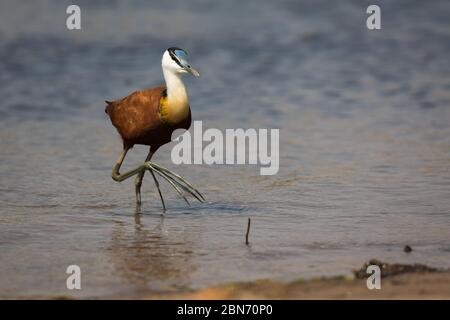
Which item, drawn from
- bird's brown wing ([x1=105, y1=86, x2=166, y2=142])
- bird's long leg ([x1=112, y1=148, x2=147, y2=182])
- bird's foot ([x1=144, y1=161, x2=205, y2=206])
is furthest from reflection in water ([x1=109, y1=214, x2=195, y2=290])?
bird's brown wing ([x1=105, y1=86, x2=166, y2=142])

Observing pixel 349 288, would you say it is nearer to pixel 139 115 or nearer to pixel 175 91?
pixel 175 91

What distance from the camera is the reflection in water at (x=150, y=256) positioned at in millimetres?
6340

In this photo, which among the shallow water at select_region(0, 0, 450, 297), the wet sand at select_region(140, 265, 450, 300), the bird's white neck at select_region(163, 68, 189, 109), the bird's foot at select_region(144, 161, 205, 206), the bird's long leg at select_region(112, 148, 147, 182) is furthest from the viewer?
the bird's long leg at select_region(112, 148, 147, 182)

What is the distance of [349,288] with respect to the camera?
595cm

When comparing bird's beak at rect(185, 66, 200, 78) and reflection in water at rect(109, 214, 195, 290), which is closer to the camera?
reflection in water at rect(109, 214, 195, 290)

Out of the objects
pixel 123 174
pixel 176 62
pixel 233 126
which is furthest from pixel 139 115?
pixel 233 126

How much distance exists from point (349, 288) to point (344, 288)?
1.2 inches

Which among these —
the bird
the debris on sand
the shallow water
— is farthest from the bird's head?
the debris on sand

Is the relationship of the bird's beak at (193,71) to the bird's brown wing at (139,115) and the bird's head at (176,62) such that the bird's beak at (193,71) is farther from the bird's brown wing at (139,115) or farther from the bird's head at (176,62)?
the bird's brown wing at (139,115)

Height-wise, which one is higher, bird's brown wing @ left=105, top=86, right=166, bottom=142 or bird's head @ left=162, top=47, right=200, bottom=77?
bird's head @ left=162, top=47, right=200, bottom=77

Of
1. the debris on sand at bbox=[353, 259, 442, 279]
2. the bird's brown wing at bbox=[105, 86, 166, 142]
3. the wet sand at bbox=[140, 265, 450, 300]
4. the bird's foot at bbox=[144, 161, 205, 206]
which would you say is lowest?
the wet sand at bbox=[140, 265, 450, 300]

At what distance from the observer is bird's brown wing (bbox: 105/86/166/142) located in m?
8.24

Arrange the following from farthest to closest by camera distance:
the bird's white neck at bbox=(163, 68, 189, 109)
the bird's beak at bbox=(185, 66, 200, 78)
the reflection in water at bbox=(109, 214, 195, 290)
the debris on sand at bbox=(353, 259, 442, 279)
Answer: the bird's white neck at bbox=(163, 68, 189, 109) → the bird's beak at bbox=(185, 66, 200, 78) → the reflection in water at bbox=(109, 214, 195, 290) → the debris on sand at bbox=(353, 259, 442, 279)

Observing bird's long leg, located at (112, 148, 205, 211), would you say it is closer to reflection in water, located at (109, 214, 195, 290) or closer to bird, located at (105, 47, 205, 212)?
bird, located at (105, 47, 205, 212)
